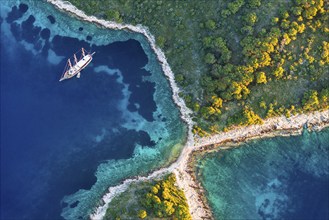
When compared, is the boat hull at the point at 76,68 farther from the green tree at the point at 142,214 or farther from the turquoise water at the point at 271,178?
the green tree at the point at 142,214

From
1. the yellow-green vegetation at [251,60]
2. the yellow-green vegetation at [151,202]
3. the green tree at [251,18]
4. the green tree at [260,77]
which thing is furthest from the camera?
the yellow-green vegetation at [251,60]

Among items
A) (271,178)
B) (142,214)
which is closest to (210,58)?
(271,178)

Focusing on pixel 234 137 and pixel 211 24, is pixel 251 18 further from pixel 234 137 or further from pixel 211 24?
pixel 234 137

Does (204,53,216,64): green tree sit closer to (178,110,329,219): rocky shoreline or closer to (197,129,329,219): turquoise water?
(178,110,329,219): rocky shoreline

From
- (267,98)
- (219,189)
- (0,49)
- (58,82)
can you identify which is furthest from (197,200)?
(0,49)

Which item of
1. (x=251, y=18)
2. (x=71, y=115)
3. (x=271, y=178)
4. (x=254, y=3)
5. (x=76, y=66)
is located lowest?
(x=271, y=178)

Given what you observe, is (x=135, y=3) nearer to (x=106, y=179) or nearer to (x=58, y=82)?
(x=58, y=82)

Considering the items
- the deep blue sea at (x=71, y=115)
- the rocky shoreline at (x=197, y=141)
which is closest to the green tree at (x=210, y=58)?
the rocky shoreline at (x=197, y=141)
